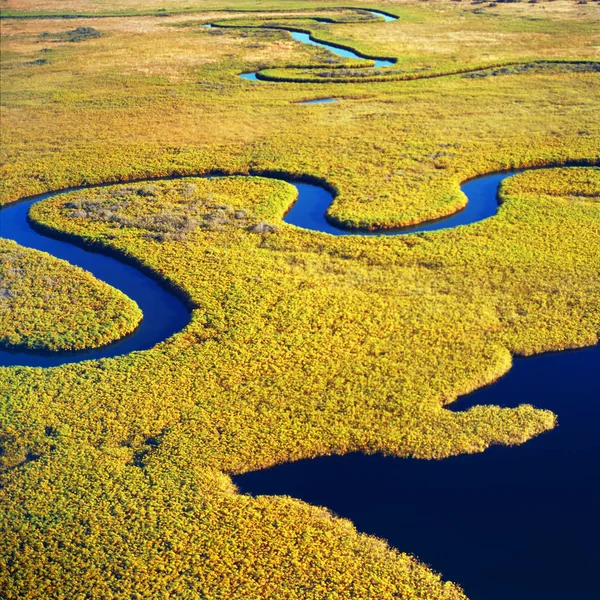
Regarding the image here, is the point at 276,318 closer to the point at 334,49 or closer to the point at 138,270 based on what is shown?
the point at 138,270

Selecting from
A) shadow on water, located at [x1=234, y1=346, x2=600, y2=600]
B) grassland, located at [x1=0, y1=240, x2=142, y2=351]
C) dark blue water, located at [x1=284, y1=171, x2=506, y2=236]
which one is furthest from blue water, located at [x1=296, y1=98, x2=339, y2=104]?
shadow on water, located at [x1=234, y1=346, x2=600, y2=600]

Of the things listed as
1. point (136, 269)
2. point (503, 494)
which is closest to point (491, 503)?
point (503, 494)

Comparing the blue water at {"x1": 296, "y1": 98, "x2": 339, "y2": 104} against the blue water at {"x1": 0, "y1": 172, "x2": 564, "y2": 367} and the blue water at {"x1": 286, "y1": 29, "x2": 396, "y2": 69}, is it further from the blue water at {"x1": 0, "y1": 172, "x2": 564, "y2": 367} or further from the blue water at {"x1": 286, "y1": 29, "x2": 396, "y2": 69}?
the blue water at {"x1": 0, "y1": 172, "x2": 564, "y2": 367}

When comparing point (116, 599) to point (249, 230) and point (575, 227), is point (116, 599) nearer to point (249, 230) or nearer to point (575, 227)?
point (249, 230)

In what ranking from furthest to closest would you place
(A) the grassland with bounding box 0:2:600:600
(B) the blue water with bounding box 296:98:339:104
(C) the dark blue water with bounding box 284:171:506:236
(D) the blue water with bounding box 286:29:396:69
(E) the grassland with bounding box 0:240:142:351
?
(D) the blue water with bounding box 286:29:396:69, (B) the blue water with bounding box 296:98:339:104, (C) the dark blue water with bounding box 284:171:506:236, (E) the grassland with bounding box 0:240:142:351, (A) the grassland with bounding box 0:2:600:600

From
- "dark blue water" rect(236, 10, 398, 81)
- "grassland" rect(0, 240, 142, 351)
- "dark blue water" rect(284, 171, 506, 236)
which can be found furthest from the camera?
"dark blue water" rect(236, 10, 398, 81)
